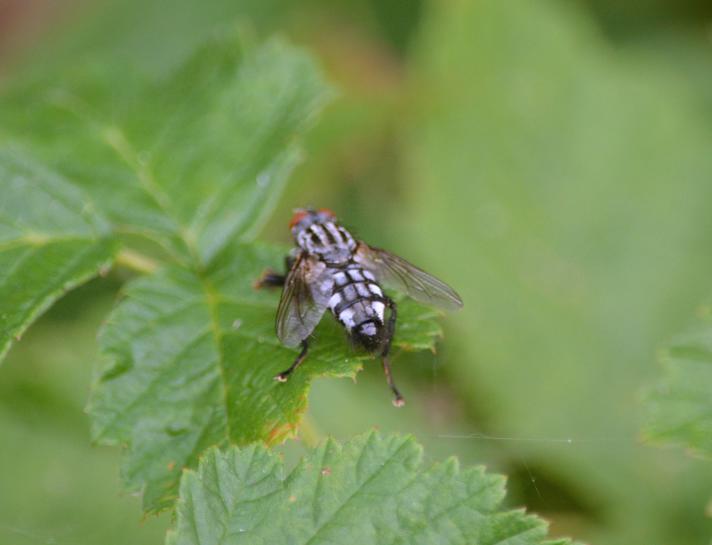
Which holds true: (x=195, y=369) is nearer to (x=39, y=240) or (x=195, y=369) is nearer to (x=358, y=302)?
(x=358, y=302)

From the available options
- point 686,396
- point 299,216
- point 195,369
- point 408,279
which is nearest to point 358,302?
point 408,279

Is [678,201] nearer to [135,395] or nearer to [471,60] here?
[471,60]

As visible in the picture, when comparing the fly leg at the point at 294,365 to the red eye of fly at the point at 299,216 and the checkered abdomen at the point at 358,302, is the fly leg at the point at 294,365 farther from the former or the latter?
the red eye of fly at the point at 299,216

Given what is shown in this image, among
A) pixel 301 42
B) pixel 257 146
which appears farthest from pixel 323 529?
pixel 301 42

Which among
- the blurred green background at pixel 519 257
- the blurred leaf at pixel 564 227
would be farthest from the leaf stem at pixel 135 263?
the blurred leaf at pixel 564 227

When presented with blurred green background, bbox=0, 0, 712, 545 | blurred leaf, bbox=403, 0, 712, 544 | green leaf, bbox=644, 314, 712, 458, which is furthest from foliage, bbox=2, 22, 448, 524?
blurred leaf, bbox=403, 0, 712, 544

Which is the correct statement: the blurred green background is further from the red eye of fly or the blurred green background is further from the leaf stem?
the leaf stem
